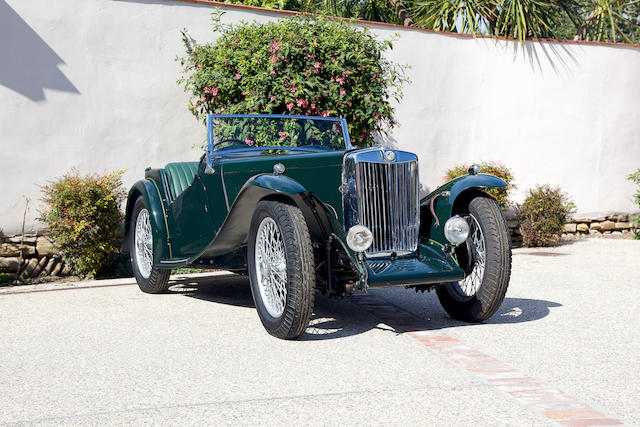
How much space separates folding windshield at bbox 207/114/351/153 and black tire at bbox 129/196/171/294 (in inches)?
41.5

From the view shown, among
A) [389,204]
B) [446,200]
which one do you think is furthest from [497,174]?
[389,204]

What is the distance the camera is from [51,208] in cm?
688

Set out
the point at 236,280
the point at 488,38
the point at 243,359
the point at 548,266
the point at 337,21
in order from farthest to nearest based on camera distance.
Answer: the point at 488,38 < the point at 337,21 < the point at 548,266 < the point at 236,280 < the point at 243,359

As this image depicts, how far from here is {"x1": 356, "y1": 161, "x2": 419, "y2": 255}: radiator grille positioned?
4254 mm

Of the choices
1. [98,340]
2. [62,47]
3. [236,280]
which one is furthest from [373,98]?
[98,340]

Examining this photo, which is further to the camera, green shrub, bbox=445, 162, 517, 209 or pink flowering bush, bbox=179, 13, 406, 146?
green shrub, bbox=445, 162, 517, 209

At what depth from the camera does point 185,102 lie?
827 centimetres

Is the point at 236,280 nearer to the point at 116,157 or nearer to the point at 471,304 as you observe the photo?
the point at 116,157

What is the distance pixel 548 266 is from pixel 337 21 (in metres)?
3.92

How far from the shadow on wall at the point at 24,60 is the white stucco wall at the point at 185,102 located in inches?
0.4

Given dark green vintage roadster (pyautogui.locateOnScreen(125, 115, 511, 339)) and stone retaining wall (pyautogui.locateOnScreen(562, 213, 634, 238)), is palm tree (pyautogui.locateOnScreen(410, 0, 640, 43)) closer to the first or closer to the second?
stone retaining wall (pyautogui.locateOnScreen(562, 213, 634, 238))

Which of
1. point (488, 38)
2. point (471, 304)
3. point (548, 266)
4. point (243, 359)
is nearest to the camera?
point (243, 359)

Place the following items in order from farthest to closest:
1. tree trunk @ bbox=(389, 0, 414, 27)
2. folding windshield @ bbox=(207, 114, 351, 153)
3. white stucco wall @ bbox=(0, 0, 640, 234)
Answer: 1. tree trunk @ bbox=(389, 0, 414, 27)
2. white stucco wall @ bbox=(0, 0, 640, 234)
3. folding windshield @ bbox=(207, 114, 351, 153)

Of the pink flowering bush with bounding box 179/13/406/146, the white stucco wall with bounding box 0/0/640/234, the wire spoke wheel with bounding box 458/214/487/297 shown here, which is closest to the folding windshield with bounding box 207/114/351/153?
the wire spoke wheel with bounding box 458/214/487/297
